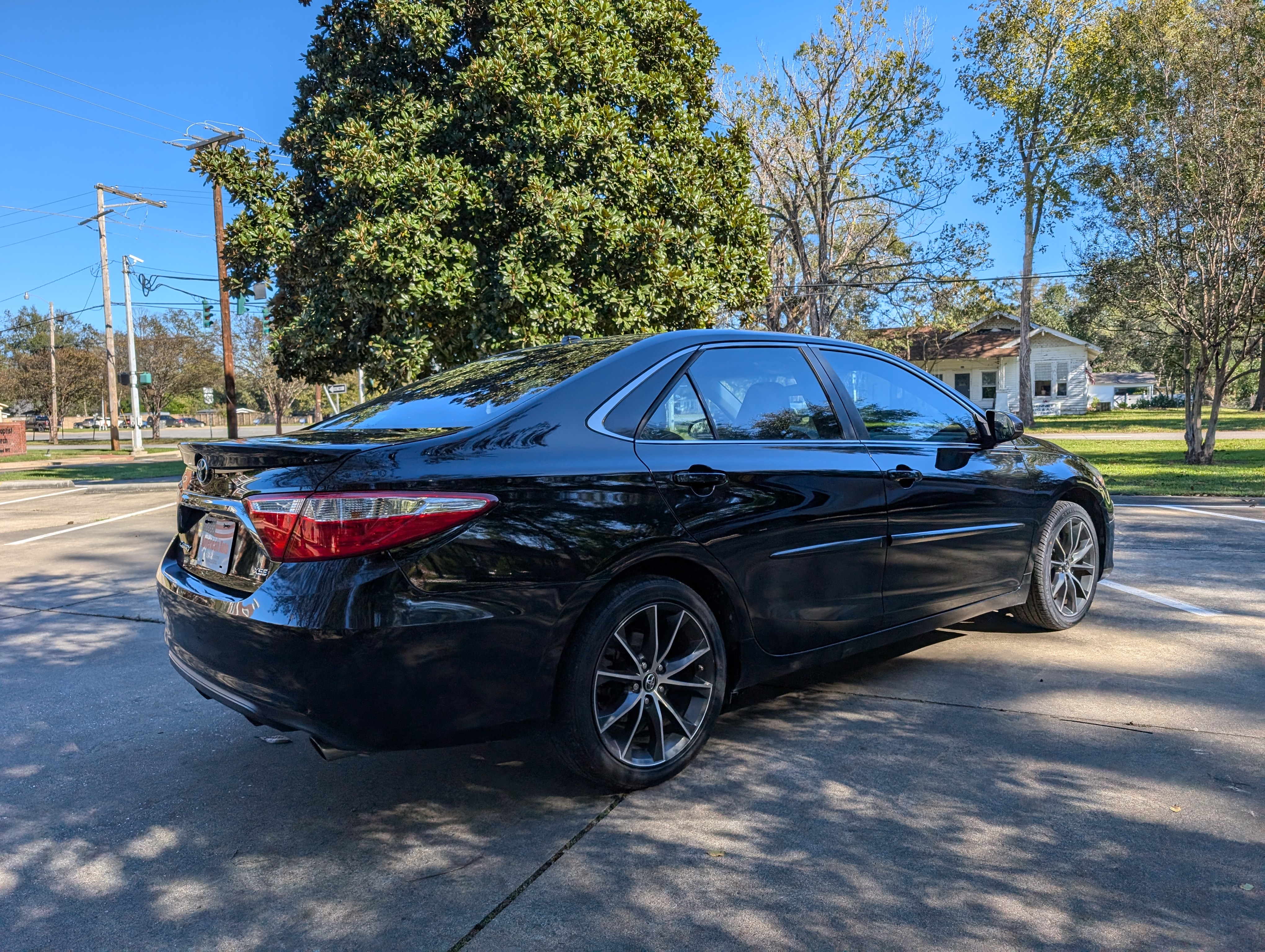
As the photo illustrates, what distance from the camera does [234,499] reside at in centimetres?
296

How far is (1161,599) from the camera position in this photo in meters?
6.05

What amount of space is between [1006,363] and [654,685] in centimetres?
5317

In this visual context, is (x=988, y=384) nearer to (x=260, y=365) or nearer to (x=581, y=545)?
(x=260, y=365)

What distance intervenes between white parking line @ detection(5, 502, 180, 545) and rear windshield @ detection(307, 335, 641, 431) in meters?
6.63

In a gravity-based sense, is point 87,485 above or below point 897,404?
below

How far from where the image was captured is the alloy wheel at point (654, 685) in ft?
10.4

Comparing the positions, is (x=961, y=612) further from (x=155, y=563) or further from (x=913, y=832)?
(x=155, y=563)

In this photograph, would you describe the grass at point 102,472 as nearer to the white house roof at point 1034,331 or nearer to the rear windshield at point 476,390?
the rear windshield at point 476,390

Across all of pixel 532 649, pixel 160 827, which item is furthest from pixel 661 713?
pixel 160 827

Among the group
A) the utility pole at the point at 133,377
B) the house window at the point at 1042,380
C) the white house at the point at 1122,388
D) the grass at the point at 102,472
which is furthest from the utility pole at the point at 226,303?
the white house at the point at 1122,388

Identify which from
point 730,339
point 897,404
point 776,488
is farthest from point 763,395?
point 897,404

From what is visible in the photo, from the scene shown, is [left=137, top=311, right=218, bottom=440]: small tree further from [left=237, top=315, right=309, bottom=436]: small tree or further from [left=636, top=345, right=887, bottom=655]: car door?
[left=636, top=345, right=887, bottom=655]: car door

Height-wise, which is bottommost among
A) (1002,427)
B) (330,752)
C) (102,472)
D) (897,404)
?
(330,752)

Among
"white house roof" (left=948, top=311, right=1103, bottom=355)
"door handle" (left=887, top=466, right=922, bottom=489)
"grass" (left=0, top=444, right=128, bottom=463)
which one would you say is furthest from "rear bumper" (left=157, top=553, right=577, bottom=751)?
"white house roof" (left=948, top=311, right=1103, bottom=355)
